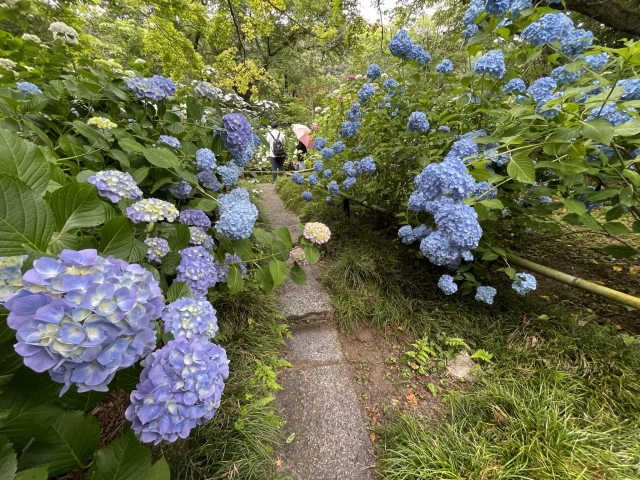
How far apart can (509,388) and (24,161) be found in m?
2.18

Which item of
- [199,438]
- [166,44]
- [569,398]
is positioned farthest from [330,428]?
[166,44]

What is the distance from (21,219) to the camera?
1.53 feet

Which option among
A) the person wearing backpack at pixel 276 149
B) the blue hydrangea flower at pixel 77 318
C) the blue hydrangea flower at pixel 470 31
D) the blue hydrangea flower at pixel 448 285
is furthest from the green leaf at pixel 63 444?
the person wearing backpack at pixel 276 149

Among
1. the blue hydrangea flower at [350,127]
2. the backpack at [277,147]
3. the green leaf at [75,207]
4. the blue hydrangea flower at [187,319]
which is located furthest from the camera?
the backpack at [277,147]

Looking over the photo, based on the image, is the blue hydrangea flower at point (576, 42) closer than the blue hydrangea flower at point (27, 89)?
No

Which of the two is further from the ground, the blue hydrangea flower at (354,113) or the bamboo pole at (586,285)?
the blue hydrangea flower at (354,113)

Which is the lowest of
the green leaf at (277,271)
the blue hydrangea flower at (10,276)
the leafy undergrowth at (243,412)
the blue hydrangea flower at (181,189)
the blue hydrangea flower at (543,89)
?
the leafy undergrowth at (243,412)

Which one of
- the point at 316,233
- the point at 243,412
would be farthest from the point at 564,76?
the point at 243,412

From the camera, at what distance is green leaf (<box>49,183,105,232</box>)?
21.1 inches

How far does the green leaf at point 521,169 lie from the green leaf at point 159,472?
148 centimetres

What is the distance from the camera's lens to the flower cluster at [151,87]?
124 centimetres

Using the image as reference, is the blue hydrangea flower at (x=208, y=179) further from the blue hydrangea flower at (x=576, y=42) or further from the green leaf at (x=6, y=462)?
the blue hydrangea flower at (x=576, y=42)

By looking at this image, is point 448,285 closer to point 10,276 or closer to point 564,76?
point 564,76

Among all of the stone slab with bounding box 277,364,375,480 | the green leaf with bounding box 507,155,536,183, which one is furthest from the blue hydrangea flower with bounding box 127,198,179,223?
the green leaf with bounding box 507,155,536,183
